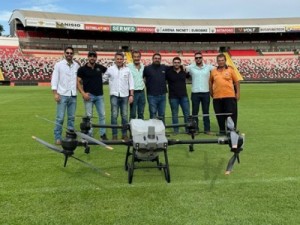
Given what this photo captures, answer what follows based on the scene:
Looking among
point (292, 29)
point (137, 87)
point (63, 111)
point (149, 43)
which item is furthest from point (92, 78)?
point (292, 29)

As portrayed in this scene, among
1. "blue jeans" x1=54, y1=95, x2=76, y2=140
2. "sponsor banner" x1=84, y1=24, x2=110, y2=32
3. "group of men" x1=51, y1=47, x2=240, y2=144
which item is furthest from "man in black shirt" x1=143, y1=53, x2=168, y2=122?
"sponsor banner" x1=84, y1=24, x2=110, y2=32

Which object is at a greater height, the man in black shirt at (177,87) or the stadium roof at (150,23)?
Answer: the stadium roof at (150,23)

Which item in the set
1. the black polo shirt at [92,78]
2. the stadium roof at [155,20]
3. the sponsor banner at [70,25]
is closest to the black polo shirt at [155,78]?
the black polo shirt at [92,78]

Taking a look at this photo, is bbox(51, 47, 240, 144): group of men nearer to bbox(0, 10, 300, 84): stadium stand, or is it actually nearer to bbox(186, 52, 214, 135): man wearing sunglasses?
bbox(186, 52, 214, 135): man wearing sunglasses

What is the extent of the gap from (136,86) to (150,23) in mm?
54541

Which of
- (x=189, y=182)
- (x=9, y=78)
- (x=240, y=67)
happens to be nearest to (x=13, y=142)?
(x=189, y=182)

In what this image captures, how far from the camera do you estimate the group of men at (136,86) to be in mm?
8523

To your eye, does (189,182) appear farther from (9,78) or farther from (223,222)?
(9,78)

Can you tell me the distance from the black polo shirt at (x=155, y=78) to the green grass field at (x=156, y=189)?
196cm

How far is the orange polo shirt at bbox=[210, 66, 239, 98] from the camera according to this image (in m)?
9.17

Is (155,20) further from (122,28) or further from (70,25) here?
(70,25)

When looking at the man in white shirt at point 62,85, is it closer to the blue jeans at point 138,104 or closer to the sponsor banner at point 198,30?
the blue jeans at point 138,104

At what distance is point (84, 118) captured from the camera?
6.52m

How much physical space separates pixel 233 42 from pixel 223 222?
208 ft
